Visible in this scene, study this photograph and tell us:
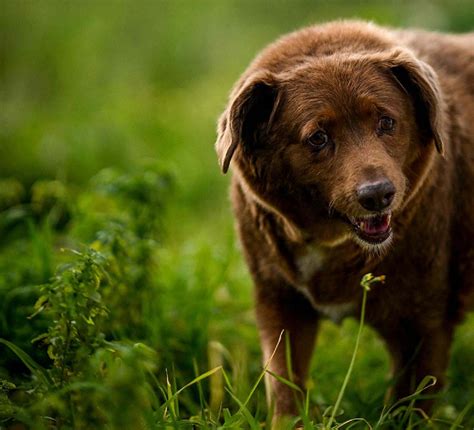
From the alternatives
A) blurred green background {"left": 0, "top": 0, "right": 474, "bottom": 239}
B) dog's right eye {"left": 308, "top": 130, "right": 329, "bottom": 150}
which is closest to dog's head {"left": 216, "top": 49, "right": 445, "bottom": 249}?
dog's right eye {"left": 308, "top": 130, "right": 329, "bottom": 150}

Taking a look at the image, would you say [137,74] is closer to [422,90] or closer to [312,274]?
[312,274]

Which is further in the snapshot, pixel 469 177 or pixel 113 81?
pixel 113 81

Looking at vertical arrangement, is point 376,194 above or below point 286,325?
above

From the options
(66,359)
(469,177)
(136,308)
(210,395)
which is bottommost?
(210,395)

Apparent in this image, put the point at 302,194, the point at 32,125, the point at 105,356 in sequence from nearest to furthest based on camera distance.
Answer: the point at 105,356
the point at 302,194
the point at 32,125

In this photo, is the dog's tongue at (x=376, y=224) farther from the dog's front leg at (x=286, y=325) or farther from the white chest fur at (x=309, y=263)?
the dog's front leg at (x=286, y=325)

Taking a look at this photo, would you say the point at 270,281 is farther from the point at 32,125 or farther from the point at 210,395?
the point at 32,125

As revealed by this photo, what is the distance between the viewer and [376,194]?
11.7 ft

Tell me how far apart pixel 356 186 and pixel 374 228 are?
277mm

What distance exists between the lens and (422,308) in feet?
13.4

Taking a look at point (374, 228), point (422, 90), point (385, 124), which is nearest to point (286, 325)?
point (374, 228)

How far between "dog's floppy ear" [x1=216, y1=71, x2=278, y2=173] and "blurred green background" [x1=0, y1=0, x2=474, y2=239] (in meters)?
3.08

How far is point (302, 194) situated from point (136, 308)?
3.91 feet

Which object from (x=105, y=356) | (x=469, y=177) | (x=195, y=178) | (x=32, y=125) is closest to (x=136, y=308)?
(x=105, y=356)
